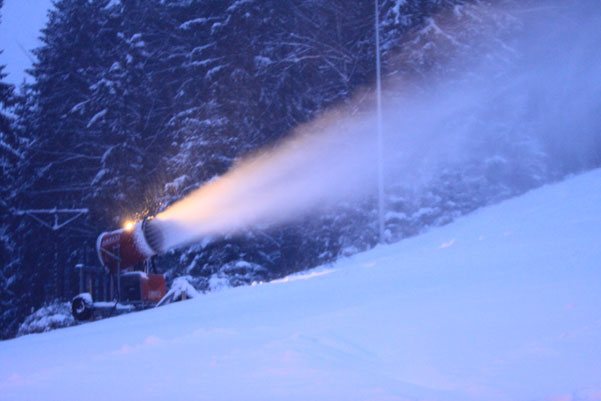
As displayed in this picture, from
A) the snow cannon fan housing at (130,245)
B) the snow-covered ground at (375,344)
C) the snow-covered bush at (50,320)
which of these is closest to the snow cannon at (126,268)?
the snow cannon fan housing at (130,245)

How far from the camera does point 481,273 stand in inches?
226

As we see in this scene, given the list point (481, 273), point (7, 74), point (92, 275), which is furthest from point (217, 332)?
point (7, 74)

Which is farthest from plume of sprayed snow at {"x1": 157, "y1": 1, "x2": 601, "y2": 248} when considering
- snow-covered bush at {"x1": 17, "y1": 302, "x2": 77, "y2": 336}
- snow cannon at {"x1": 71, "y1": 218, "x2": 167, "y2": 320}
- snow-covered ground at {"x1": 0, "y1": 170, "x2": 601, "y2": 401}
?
snow-covered ground at {"x1": 0, "y1": 170, "x2": 601, "y2": 401}

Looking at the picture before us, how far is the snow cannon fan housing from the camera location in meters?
9.91

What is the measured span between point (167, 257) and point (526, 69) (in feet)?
45.3

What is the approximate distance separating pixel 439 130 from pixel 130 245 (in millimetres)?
12352

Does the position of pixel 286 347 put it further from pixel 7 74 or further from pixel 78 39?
pixel 78 39

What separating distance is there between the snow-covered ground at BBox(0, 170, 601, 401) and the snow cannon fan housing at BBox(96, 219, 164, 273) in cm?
322

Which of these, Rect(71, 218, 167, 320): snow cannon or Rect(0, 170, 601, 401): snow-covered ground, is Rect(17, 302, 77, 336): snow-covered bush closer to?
Rect(71, 218, 167, 320): snow cannon

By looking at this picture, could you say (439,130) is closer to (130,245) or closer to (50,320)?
(130,245)

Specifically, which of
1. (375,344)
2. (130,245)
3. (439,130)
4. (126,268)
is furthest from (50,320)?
(375,344)

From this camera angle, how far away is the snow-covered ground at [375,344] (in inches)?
128

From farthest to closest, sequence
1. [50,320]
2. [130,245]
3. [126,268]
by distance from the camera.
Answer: [50,320] < [126,268] < [130,245]

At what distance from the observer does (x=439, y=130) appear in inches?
771
